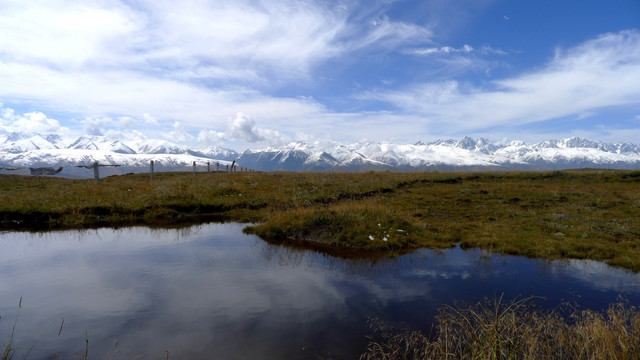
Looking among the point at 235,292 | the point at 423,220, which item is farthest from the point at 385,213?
the point at 235,292

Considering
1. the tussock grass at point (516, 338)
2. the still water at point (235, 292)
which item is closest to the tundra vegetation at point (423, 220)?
the tussock grass at point (516, 338)

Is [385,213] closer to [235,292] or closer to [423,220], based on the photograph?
[423,220]

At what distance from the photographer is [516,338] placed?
8.59 metres

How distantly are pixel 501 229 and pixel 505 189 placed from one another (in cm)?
1880

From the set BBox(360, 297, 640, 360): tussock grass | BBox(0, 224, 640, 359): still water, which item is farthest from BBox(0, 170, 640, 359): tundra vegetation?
BBox(0, 224, 640, 359): still water

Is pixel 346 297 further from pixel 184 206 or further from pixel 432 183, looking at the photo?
pixel 432 183

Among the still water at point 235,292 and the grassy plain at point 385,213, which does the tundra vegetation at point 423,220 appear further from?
the still water at point 235,292

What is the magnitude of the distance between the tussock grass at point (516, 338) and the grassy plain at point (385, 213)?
8.27 m

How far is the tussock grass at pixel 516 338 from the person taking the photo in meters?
6.85

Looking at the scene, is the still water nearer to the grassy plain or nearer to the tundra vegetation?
the tundra vegetation

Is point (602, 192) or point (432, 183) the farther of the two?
point (432, 183)

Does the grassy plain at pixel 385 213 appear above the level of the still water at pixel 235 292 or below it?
above

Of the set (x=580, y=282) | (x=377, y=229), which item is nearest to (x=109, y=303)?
(x=377, y=229)

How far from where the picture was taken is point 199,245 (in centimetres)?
1952
